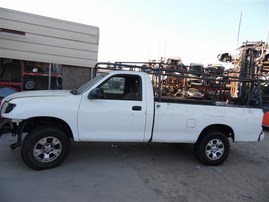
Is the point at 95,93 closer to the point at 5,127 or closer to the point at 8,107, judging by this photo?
the point at 8,107

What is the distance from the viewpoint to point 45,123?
187 inches

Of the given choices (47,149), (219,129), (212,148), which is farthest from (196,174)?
(47,149)

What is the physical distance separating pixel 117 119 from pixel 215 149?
90.1 inches

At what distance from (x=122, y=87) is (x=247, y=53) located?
772 centimetres

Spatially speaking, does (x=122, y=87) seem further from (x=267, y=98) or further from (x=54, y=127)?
(x=267, y=98)

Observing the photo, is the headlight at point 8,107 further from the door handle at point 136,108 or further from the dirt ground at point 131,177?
the door handle at point 136,108

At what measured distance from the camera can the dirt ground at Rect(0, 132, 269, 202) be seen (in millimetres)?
3879

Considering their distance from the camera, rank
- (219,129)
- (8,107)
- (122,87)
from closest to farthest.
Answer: (8,107), (122,87), (219,129)

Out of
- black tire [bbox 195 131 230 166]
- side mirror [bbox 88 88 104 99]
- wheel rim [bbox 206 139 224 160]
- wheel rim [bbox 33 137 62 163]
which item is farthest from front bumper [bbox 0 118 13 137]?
wheel rim [bbox 206 139 224 160]

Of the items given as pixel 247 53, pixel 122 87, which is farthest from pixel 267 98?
pixel 122 87

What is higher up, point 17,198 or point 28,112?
point 28,112

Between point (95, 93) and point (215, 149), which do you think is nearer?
point (95, 93)

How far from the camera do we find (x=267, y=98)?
10594 millimetres

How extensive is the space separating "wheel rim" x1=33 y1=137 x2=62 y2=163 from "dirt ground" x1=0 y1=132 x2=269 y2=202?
9.0 inches
